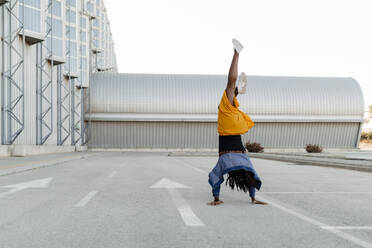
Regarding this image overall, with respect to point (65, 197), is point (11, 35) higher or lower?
higher

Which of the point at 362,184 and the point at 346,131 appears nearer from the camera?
the point at 362,184

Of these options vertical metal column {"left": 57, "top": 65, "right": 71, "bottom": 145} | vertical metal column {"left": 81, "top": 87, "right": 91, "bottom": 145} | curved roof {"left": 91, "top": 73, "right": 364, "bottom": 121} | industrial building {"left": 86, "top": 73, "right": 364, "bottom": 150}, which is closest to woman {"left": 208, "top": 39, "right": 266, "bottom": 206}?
vertical metal column {"left": 57, "top": 65, "right": 71, "bottom": 145}

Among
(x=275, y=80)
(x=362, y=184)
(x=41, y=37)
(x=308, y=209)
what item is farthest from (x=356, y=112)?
(x=308, y=209)

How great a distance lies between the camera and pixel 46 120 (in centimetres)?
2959

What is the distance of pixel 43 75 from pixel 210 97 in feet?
72.7

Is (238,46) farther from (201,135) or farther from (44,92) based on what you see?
(201,135)

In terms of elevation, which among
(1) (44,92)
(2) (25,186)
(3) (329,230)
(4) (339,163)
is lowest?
(4) (339,163)

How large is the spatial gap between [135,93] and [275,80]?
18479 mm

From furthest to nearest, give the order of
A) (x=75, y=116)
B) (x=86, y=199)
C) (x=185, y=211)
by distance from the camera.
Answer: (x=75, y=116), (x=86, y=199), (x=185, y=211)

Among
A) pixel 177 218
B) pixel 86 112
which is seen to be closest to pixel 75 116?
pixel 86 112

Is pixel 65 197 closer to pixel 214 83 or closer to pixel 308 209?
pixel 308 209

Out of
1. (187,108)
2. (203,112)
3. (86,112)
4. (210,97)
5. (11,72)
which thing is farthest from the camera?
(210,97)

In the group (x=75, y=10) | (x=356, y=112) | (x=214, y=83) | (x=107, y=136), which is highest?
(x=75, y=10)

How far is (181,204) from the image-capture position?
6.15 m
